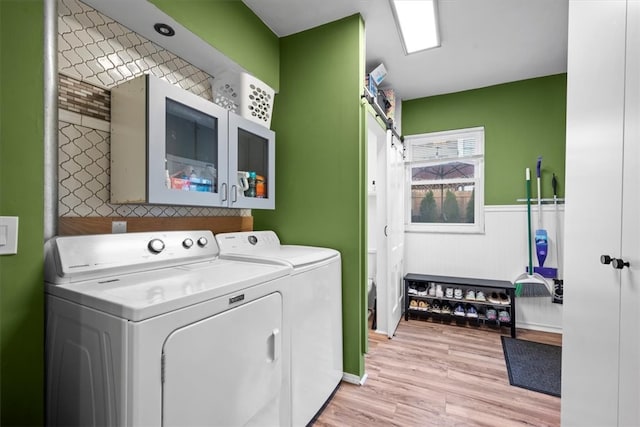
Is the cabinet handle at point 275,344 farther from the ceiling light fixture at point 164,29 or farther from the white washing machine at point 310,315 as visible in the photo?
the ceiling light fixture at point 164,29

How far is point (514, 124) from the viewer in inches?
123

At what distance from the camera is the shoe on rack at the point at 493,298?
2979 millimetres

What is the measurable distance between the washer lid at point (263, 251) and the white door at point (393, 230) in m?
1.01

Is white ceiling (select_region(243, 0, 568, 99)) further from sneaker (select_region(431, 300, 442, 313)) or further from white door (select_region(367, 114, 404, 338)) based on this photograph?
sneaker (select_region(431, 300, 442, 313))

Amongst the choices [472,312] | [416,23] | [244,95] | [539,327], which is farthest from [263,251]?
[539,327]

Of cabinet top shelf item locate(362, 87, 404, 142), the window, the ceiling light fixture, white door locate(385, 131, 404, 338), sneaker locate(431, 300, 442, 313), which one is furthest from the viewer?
the window

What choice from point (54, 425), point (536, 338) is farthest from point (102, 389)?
point (536, 338)

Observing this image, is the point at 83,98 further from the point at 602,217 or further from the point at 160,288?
the point at 602,217

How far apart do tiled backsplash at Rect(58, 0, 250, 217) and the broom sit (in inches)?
135

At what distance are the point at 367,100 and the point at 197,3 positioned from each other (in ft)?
3.95

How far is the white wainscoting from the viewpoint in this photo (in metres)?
2.96

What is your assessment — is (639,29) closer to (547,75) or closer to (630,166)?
(630,166)

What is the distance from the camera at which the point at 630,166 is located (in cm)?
87

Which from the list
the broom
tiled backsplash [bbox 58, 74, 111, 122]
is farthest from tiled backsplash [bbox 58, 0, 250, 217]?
the broom
